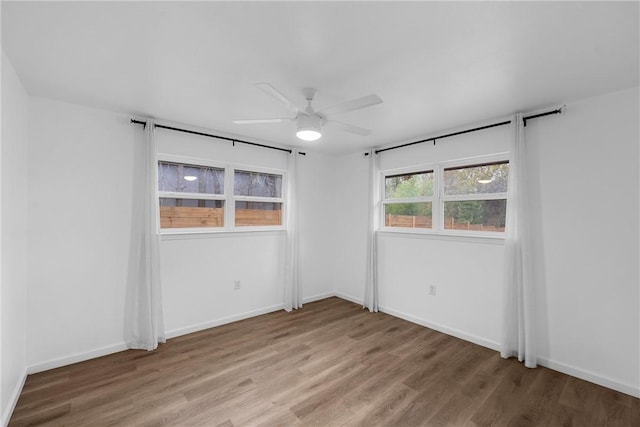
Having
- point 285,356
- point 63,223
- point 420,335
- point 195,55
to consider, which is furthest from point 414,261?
point 63,223

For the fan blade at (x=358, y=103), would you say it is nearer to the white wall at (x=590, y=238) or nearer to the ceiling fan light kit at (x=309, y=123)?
the ceiling fan light kit at (x=309, y=123)

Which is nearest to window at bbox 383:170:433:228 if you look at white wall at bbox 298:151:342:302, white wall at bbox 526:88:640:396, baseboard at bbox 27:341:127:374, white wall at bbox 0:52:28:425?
white wall at bbox 298:151:342:302

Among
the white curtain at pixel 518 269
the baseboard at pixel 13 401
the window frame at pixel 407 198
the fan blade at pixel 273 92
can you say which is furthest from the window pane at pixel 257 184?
the white curtain at pixel 518 269

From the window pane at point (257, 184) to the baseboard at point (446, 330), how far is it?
8.19 ft

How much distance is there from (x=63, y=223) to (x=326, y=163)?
3616 mm

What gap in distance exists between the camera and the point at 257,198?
4.24 meters

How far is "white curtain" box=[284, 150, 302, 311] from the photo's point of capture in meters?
4.39

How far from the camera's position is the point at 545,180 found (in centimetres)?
286

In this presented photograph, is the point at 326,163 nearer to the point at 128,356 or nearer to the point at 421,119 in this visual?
the point at 421,119

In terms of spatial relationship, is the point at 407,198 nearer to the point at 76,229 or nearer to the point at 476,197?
the point at 476,197

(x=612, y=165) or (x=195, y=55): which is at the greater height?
(x=195, y=55)

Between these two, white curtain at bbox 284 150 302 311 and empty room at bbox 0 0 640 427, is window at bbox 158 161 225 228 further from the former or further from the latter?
white curtain at bbox 284 150 302 311

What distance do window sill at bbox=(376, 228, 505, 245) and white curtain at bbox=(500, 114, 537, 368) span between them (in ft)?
0.76

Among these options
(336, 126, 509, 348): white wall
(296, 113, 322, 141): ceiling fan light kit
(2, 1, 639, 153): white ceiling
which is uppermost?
(2, 1, 639, 153): white ceiling
